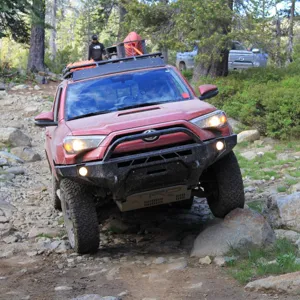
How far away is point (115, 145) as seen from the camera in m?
5.27

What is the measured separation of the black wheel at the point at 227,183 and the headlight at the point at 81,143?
4.92 ft

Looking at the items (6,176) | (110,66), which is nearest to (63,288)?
(110,66)

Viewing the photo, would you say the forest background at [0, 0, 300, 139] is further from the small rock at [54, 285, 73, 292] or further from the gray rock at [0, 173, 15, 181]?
the small rock at [54, 285, 73, 292]

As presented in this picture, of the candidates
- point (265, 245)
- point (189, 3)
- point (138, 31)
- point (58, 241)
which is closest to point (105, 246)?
point (58, 241)

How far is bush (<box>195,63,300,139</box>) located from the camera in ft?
37.3

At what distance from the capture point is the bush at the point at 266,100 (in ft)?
37.3

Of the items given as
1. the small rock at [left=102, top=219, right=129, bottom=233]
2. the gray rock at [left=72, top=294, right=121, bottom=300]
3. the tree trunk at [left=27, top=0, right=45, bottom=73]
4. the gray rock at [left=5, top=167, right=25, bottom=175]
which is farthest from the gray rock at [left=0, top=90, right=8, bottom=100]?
the gray rock at [left=72, top=294, right=121, bottom=300]

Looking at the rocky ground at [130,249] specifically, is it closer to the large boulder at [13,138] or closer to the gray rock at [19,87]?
the large boulder at [13,138]

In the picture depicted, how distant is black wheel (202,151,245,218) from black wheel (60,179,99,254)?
1.41 metres

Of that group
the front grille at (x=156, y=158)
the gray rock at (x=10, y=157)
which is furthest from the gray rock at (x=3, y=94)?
the front grille at (x=156, y=158)

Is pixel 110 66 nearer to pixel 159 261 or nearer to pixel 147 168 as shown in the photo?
pixel 147 168

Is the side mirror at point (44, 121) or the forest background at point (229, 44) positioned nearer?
the side mirror at point (44, 121)

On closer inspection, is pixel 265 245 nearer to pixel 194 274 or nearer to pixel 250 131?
pixel 194 274

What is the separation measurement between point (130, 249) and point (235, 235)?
1.34 metres
